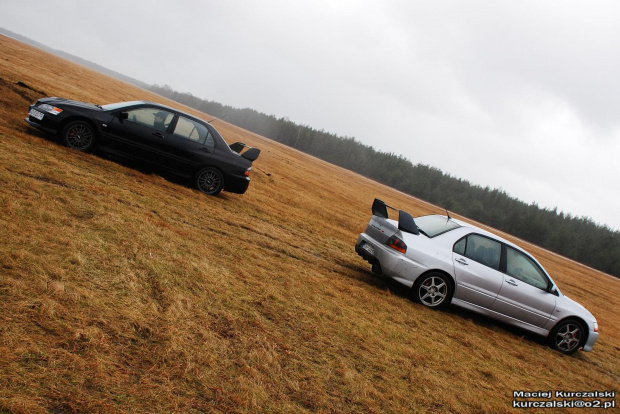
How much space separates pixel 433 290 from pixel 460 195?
96065mm

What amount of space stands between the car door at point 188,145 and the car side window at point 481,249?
6177 millimetres

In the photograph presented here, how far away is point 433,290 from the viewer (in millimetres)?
7484

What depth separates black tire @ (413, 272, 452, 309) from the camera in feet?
24.3

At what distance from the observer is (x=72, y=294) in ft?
12.3

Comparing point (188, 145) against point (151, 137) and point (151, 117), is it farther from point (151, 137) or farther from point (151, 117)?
point (151, 117)

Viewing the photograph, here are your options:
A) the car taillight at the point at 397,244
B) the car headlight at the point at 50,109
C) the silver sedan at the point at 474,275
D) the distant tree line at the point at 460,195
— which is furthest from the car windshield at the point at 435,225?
the distant tree line at the point at 460,195

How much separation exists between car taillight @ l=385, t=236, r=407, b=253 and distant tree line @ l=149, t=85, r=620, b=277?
189 feet

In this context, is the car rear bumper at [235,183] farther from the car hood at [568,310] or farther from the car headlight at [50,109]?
the car hood at [568,310]

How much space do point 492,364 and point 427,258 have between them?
6.54ft

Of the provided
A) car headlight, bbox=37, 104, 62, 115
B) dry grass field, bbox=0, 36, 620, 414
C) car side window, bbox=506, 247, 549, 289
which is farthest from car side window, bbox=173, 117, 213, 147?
car side window, bbox=506, 247, 549, 289

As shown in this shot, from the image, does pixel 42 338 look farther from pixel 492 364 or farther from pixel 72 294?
pixel 492 364

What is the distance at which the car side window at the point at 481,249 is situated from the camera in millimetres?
7582

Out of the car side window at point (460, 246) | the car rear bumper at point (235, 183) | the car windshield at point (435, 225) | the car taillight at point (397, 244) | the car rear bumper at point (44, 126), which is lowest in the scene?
the car rear bumper at point (44, 126)

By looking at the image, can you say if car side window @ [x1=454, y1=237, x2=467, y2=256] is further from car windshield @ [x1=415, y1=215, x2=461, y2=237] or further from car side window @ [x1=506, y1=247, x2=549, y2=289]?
car side window @ [x1=506, y1=247, x2=549, y2=289]
